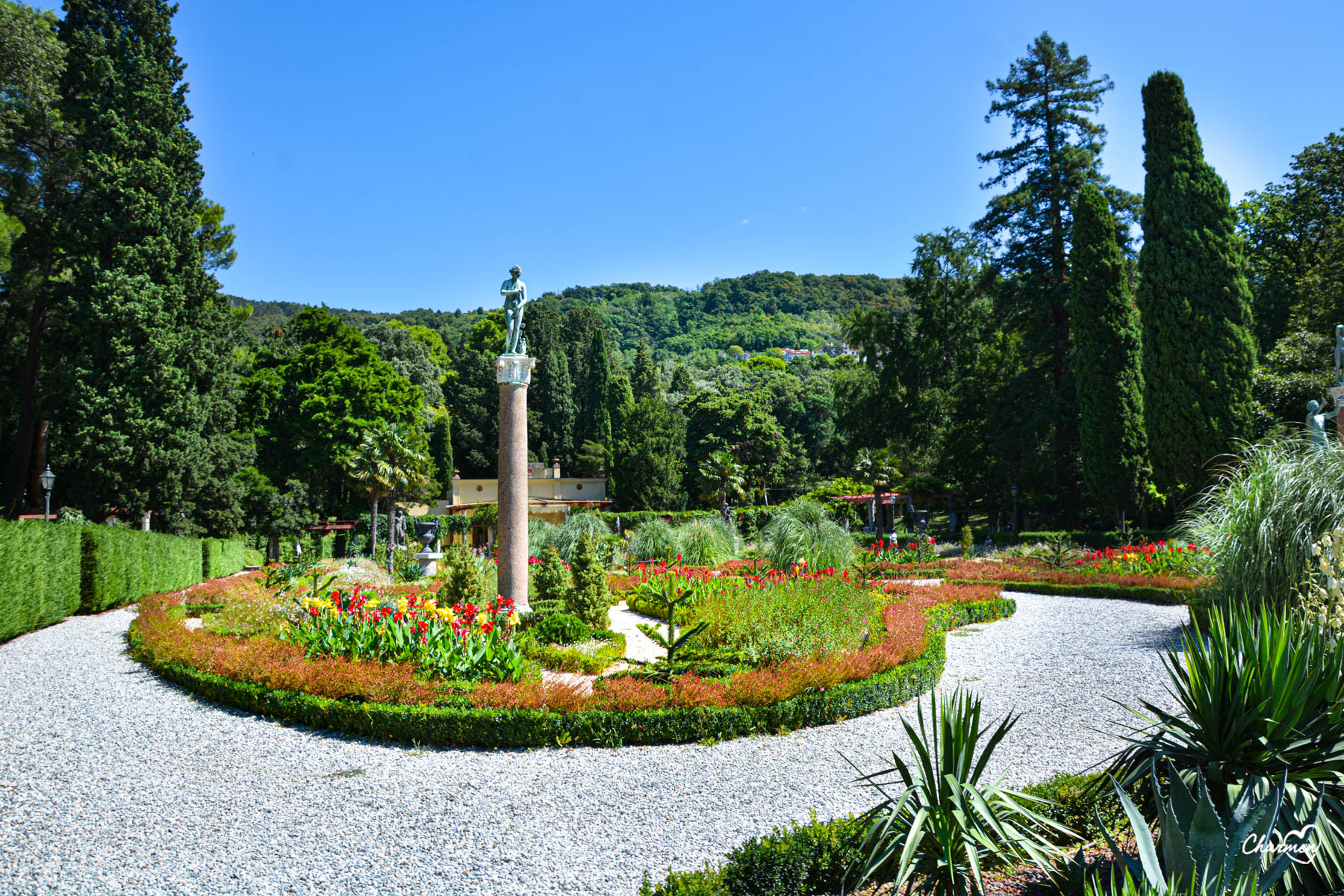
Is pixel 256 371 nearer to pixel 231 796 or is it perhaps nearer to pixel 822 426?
pixel 231 796

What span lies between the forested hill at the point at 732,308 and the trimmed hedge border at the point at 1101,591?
75810mm

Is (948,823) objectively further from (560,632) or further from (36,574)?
(36,574)

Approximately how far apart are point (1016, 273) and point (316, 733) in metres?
29.2

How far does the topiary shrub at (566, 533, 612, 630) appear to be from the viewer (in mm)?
11227

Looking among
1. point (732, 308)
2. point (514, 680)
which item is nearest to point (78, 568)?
point (514, 680)

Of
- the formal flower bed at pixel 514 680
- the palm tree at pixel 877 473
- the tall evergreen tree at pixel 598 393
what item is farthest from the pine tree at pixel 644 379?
the formal flower bed at pixel 514 680

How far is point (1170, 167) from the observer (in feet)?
72.2

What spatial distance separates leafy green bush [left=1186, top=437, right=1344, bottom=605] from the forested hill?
8208cm

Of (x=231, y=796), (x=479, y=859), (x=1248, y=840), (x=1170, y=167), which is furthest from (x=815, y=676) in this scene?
(x=1170, y=167)

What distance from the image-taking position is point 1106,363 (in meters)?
24.4

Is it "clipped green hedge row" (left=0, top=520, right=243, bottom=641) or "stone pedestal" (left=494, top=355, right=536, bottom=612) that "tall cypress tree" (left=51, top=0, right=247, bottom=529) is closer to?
"clipped green hedge row" (left=0, top=520, right=243, bottom=641)

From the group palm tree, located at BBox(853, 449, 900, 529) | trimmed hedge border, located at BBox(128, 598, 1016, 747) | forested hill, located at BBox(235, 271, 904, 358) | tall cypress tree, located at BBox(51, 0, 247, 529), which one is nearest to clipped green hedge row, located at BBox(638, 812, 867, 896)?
trimmed hedge border, located at BBox(128, 598, 1016, 747)

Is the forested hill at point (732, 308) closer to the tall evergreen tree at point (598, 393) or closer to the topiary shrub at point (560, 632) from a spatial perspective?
the tall evergreen tree at point (598, 393)

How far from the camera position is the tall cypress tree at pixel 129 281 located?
62.2ft
